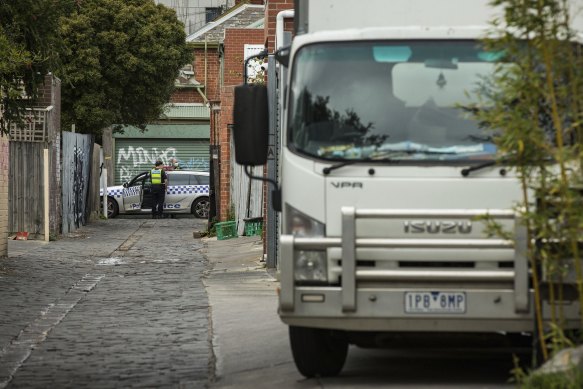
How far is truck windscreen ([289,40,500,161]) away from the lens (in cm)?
902

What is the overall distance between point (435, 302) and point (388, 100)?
145 cm

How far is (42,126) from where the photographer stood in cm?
2709

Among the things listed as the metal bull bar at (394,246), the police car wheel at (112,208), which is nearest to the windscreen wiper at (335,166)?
the metal bull bar at (394,246)

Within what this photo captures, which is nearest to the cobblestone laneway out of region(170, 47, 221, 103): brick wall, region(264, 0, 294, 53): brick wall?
region(264, 0, 294, 53): brick wall

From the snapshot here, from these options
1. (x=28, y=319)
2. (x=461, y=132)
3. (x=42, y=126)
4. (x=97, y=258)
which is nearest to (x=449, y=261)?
(x=461, y=132)

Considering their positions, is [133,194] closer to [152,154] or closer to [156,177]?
[156,177]

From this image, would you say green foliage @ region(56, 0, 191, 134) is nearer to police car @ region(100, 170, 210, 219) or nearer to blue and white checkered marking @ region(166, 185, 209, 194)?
police car @ region(100, 170, 210, 219)

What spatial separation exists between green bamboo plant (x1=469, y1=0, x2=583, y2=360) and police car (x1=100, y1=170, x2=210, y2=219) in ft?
108

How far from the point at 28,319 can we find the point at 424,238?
21.4 ft

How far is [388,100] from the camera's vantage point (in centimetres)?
916

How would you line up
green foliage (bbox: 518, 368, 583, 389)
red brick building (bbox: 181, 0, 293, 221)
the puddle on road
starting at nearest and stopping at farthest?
green foliage (bbox: 518, 368, 583, 389) < the puddle on road < red brick building (bbox: 181, 0, 293, 221)

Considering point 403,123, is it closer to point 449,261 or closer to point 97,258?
point 449,261

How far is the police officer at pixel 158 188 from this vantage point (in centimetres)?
3922

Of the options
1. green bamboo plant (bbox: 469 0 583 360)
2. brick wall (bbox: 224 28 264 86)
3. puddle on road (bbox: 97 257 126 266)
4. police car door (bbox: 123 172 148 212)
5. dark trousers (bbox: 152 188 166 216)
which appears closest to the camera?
green bamboo plant (bbox: 469 0 583 360)
